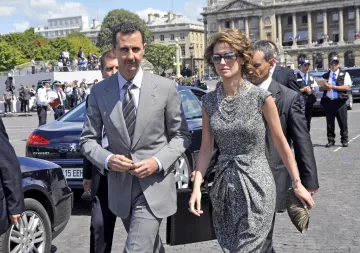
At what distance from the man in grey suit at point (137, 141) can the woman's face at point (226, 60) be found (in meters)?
0.39

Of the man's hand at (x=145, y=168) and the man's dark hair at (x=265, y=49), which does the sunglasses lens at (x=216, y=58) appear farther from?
the man's dark hair at (x=265, y=49)

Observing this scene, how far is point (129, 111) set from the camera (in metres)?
3.77

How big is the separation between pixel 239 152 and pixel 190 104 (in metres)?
5.88

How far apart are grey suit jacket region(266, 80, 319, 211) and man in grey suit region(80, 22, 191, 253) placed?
0.61 metres

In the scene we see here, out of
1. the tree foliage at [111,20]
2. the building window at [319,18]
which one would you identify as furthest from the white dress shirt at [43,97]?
the building window at [319,18]

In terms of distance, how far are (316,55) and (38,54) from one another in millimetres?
53570

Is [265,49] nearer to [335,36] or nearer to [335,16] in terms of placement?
[335,36]

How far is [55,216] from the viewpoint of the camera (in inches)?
222

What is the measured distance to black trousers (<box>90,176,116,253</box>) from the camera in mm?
4070

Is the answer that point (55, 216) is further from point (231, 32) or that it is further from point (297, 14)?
point (297, 14)

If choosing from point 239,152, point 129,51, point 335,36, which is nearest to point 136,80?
point 129,51

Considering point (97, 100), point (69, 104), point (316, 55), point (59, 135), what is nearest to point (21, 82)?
point (69, 104)

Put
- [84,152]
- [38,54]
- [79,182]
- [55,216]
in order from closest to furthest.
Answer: [84,152]
[55,216]
[79,182]
[38,54]

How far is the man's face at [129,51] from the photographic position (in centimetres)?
379
